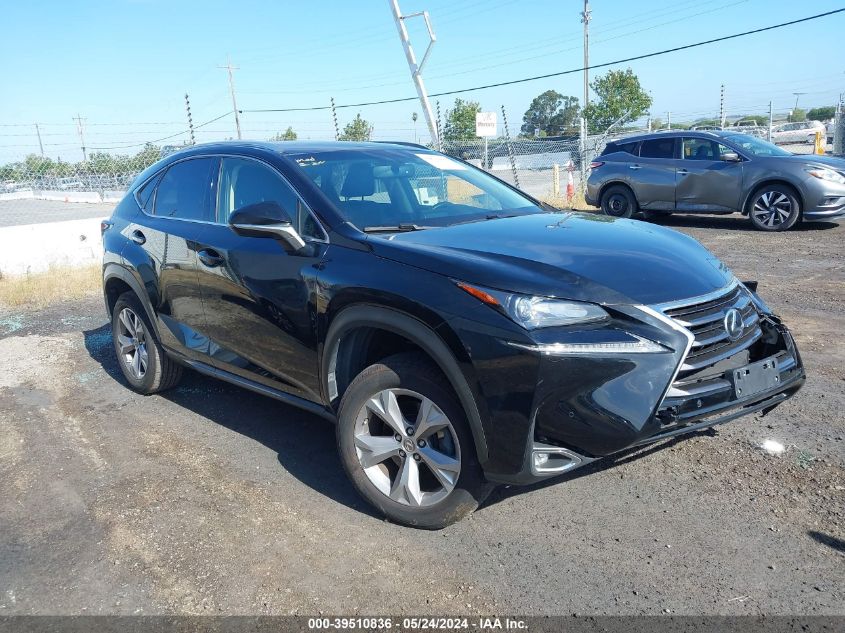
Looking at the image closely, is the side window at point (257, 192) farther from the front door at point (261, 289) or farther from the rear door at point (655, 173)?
the rear door at point (655, 173)

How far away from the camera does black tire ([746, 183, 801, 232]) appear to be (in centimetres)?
1124

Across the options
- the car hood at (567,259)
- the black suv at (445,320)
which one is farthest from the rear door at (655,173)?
the car hood at (567,259)

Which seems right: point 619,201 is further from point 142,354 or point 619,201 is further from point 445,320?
point 445,320

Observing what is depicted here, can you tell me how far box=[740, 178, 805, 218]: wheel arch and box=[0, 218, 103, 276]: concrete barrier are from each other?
996 centimetres

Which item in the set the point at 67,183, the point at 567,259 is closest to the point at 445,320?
the point at 567,259

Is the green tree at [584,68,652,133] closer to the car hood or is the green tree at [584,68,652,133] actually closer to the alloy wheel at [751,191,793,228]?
the alloy wheel at [751,191,793,228]

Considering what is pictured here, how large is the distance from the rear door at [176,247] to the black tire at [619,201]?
9527mm

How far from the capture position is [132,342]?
17.6ft

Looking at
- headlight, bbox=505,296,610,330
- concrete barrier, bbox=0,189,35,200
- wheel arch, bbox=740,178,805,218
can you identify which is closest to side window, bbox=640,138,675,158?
wheel arch, bbox=740,178,805,218

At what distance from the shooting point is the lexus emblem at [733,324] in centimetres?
304

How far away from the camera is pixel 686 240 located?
379 cm

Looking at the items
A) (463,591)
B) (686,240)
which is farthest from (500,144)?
(463,591)

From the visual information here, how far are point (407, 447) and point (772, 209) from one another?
1024cm

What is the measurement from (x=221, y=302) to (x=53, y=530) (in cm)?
142
